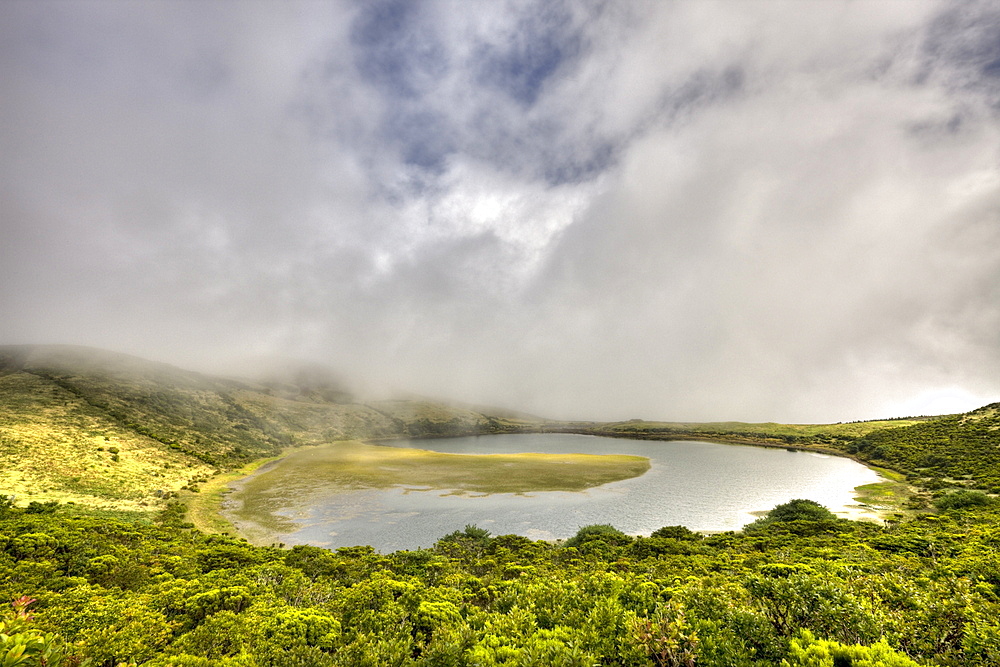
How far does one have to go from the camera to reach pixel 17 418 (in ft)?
173

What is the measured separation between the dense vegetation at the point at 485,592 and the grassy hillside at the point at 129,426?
743 mm

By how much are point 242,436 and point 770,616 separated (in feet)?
388

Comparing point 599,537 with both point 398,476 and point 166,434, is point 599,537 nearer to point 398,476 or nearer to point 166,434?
point 398,476

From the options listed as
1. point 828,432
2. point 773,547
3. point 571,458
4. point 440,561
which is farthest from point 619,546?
point 828,432

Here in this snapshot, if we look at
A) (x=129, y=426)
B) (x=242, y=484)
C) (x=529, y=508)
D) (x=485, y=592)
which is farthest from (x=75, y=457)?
(x=485, y=592)

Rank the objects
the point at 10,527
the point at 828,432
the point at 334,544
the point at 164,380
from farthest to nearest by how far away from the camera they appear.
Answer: the point at 828,432, the point at 164,380, the point at 334,544, the point at 10,527

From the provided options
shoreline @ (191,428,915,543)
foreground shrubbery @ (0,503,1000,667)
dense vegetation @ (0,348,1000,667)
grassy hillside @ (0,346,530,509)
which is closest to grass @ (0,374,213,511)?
grassy hillside @ (0,346,530,509)

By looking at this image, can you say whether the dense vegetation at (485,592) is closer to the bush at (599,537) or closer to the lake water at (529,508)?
the bush at (599,537)

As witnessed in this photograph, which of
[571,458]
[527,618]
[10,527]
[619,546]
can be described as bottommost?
[571,458]

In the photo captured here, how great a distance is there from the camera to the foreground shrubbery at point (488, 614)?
8125 millimetres

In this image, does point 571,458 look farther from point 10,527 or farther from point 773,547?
point 10,527

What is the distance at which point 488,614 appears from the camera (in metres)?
11.4

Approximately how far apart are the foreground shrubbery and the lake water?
62.6 ft

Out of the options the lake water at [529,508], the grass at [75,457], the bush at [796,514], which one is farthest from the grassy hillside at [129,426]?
the bush at [796,514]
